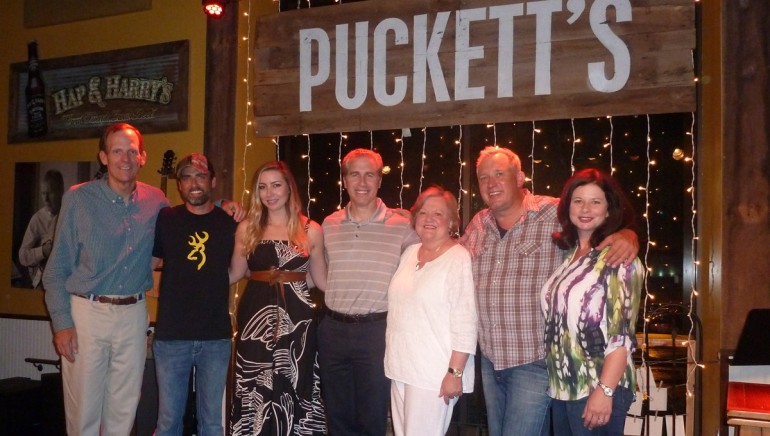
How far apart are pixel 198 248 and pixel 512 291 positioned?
5.18 ft

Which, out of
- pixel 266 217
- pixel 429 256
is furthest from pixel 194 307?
pixel 429 256

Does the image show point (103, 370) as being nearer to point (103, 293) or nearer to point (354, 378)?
point (103, 293)

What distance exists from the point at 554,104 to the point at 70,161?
3.67m

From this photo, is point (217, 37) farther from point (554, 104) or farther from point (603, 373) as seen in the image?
point (603, 373)

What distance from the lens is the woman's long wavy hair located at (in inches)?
123

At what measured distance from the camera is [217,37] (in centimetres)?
441

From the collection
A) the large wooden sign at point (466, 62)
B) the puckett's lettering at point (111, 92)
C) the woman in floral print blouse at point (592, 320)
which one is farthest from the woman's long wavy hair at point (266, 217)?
the puckett's lettering at point (111, 92)

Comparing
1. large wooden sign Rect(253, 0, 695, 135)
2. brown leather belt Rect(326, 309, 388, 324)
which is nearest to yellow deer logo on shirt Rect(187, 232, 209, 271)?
brown leather belt Rect(326, 309, 388, 324)

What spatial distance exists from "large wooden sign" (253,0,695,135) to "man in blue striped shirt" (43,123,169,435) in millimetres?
1296

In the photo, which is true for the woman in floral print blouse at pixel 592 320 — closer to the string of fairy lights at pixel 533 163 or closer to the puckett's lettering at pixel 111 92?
the string of fairy lights at pixel 533 163

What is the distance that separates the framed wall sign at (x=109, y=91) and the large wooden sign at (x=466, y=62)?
2.20 feet

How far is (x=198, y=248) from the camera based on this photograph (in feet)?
10.3

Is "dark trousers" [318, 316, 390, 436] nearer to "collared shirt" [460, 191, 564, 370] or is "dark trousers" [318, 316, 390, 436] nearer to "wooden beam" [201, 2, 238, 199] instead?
"collared shirt" [460, 191, 564, 370]

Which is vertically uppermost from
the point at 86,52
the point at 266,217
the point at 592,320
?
the point at 86,52
